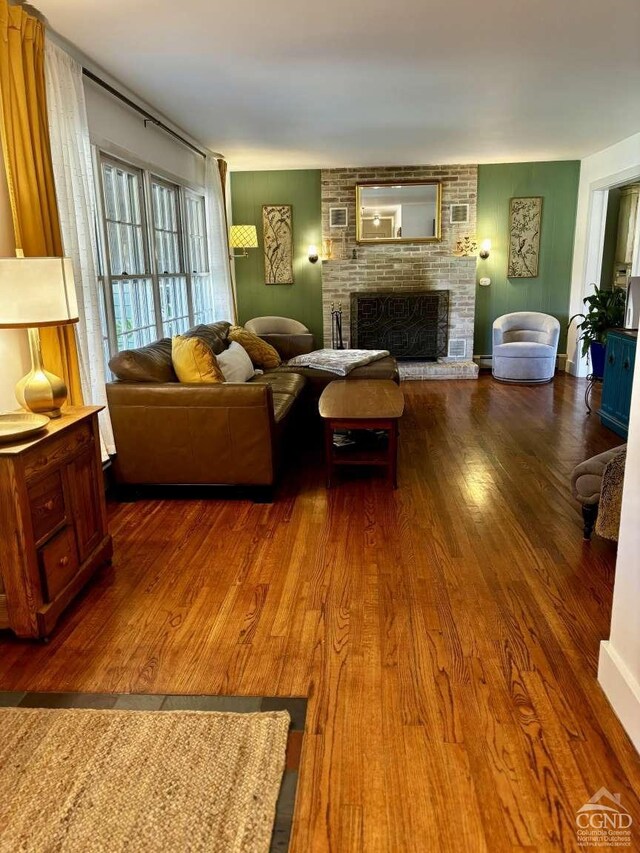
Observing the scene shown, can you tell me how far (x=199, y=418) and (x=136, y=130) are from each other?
98.9 inches

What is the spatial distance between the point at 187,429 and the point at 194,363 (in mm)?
430

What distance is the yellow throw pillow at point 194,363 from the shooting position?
12.0 feet

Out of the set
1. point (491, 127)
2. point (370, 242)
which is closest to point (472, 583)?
point (491, 127)

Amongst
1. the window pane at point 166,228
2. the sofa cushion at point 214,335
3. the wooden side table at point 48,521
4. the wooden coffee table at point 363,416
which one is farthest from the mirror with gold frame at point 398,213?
the wooden side table at point 48,521

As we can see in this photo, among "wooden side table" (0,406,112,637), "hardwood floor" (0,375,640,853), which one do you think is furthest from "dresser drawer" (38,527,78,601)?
"hardwood floor" (0,375,640,853)

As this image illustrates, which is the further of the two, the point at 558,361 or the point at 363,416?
the point at 558,361

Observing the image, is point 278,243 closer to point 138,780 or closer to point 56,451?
point 56,451

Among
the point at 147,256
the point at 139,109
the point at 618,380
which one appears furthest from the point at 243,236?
the point at 618,380

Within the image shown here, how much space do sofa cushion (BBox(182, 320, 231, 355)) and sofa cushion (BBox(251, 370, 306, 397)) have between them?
389 mm

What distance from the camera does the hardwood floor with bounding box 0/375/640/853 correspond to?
5.21 feet

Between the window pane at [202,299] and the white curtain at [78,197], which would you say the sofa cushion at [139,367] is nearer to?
the white curtain at [78,197]

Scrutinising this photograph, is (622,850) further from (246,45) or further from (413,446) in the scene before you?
(246,45)

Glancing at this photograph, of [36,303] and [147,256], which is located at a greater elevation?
[147,256]

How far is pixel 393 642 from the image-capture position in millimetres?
2246
